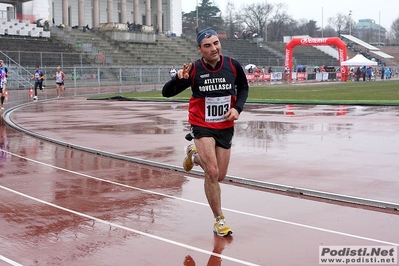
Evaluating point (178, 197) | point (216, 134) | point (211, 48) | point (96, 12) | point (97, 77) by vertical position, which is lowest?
point (178, 197)

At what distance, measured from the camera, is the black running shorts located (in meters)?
6.57

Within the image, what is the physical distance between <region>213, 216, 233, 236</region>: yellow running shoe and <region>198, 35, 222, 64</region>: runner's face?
1.73m

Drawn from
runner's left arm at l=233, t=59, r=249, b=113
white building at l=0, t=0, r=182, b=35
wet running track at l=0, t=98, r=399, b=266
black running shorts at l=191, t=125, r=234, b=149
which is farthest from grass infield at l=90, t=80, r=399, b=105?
Answer: white building at l=0, t=0, r=182, b=35

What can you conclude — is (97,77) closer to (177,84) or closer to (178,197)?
(178,197)

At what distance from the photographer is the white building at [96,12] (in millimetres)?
65875

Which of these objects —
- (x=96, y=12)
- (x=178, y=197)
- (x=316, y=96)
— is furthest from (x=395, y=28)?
(x=178, y=197)

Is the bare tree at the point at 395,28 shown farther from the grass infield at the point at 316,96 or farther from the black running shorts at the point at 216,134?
the black running shorts at the point at 216,134

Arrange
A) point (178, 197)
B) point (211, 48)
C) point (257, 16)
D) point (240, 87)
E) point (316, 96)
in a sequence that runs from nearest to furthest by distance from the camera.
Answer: point (211, 48), point (240, 87), point (178, 197), point (316, 96), point (257, 16)

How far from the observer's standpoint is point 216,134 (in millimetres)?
6613

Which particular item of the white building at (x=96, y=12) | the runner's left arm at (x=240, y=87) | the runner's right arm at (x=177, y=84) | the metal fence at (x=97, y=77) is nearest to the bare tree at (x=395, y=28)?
the white building at (x=96, y=12)

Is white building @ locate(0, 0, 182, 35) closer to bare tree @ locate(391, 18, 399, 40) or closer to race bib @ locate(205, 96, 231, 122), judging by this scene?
race bib @ locate(205, 96, 231, 122)

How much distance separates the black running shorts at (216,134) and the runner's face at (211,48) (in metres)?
0.76

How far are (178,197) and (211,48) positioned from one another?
2.61m

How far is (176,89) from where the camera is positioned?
261 inches
